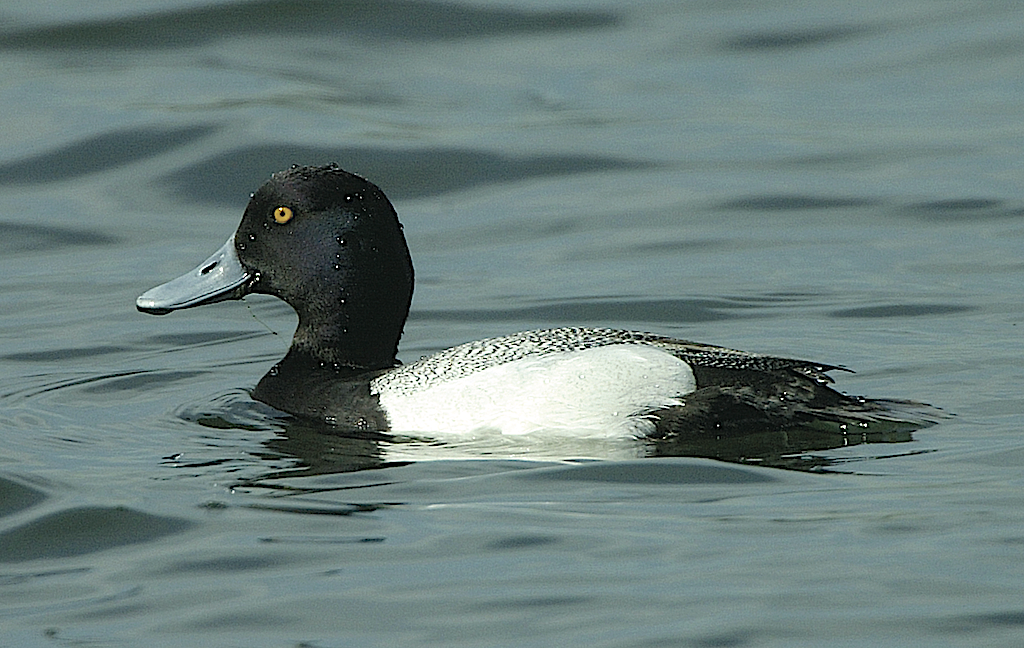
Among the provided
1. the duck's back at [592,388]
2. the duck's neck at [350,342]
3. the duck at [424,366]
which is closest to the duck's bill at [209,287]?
the duck at [424,366]

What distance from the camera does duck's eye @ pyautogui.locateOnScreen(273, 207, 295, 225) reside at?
290 inches

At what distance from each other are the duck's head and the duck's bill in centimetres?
13

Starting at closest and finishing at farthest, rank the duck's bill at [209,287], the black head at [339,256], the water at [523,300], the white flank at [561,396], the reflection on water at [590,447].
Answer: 1. the water at [523,300]
2. the reflection on water at [590,447]
3. the white flank at [561,396]
4. the black head at [339,256]
5. the duck's bill at [209,287]

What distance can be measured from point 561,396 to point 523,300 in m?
3.31

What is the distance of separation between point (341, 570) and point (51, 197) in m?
7.69

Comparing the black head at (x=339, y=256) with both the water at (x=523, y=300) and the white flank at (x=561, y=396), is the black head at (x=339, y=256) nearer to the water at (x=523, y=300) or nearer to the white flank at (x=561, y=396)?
the water at (x=523, y=300)

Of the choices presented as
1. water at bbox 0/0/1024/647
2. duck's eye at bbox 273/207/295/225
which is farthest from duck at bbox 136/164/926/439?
water at bbox 0/0/1024/647

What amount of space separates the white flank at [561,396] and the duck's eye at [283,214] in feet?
3.51

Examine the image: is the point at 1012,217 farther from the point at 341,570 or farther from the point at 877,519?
the point at 341,570

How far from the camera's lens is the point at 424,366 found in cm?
695

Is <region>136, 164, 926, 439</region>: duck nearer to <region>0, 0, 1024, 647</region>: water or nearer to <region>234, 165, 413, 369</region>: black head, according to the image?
<region>234, 165, 413, 369</region>: black head

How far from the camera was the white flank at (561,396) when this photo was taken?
6.52 m

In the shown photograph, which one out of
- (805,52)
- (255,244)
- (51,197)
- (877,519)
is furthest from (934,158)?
(877,519)

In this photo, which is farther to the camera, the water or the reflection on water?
the reflection on water
